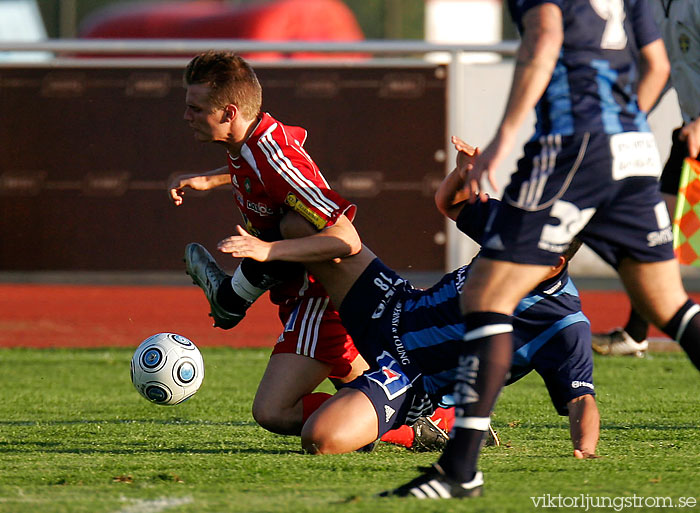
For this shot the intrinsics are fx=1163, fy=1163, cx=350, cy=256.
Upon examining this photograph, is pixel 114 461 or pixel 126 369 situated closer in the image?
pixel 114 461

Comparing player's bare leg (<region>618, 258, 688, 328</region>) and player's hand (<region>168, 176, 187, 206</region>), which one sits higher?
player's hand (<region>168, 176, 187, 206</region>)

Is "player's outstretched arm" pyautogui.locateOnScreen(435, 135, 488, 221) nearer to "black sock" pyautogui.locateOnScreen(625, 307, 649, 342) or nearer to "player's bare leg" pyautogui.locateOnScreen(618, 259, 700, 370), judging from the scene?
"player's bare leg" pyautogui.locateOnScreen(618, 259, 700, 370)

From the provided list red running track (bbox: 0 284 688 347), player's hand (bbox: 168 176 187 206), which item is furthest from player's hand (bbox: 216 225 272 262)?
red running track (bbox: 0 284 688 347)

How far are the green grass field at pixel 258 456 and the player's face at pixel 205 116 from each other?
1244 millimetres

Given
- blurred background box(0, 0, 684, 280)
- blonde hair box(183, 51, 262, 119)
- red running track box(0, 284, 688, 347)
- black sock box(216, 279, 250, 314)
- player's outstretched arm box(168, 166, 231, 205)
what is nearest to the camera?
blonde hair box(183, 51, 262, 119)

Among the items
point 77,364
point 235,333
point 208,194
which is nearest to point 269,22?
Answer: point 208,194

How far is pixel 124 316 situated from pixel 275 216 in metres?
6.26

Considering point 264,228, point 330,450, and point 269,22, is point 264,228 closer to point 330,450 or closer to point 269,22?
point 330,450

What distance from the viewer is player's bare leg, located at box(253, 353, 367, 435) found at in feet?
15.4

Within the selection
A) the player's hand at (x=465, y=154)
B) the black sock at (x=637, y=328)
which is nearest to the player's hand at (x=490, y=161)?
the player's hand at (x=465, y=154)

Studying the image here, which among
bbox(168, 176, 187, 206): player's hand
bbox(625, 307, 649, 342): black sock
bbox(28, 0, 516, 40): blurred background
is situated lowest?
bbox(625, 307, 649, 342): black sock

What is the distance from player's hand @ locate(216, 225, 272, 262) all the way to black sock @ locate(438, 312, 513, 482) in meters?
1.02

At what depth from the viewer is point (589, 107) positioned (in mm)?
3350

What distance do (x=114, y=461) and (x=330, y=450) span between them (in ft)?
2.56
